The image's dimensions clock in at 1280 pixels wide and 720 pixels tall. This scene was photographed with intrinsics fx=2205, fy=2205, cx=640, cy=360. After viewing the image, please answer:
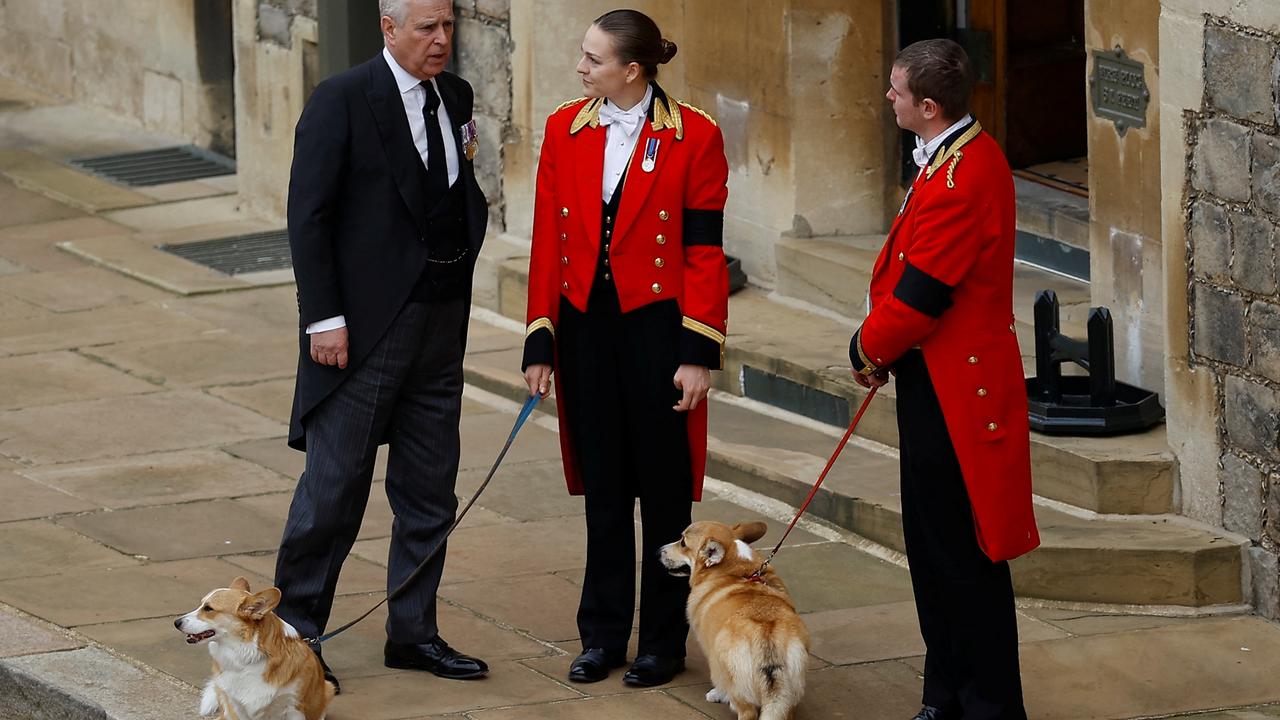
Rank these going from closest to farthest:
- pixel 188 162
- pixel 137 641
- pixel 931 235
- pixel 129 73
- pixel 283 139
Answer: pixel 931 235, pixel 137 641, pixel 283 139, pixel 188 162, pixel 129 73

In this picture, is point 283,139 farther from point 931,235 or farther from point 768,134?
point 931,235

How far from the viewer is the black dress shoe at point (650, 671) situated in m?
6.10

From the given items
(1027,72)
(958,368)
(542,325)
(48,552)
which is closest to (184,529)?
(48,552)

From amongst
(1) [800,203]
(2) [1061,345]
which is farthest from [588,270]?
(1) [800,203]

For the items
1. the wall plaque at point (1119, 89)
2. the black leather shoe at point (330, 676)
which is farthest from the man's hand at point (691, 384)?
the wall plaque at point (1119, 89)

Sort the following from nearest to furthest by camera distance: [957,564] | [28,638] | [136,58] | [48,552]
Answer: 1. [957,564]
2. [28,638]
3. [48,552]
4. [136,58]

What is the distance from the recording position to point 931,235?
17.5 feet

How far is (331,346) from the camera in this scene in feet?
19.1

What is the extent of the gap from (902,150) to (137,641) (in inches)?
177

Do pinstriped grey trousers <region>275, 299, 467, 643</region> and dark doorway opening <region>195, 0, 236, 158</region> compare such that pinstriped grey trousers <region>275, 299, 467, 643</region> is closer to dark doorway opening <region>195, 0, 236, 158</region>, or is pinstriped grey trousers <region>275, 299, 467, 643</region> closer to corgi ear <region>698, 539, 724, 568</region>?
corgi ear <region>698, 539, 724, 568</region>

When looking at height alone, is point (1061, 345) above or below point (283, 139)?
below

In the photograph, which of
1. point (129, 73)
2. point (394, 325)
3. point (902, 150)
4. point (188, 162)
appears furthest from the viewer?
point (129, 73)

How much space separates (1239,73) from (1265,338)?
0.79 metres

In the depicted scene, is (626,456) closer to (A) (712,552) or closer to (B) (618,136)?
(A) (712,552)
